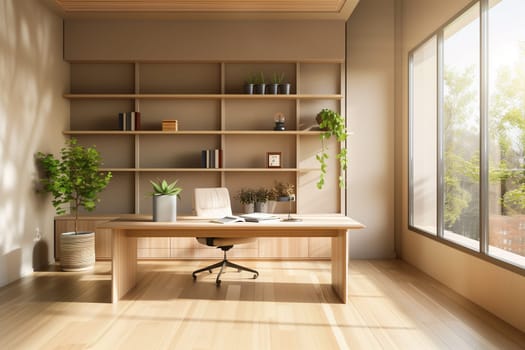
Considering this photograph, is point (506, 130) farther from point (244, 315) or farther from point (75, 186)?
point (75, 186)

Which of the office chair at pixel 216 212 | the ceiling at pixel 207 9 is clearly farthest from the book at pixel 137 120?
the office chair at pixel 216 212

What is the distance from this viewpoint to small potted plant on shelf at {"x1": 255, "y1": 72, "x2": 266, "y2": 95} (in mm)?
5551

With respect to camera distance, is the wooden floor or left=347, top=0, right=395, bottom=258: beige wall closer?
the wooden floor

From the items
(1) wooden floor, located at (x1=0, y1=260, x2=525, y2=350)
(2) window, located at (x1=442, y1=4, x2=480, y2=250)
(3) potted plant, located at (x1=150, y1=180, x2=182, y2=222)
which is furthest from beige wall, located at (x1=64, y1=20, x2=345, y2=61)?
(1) wooden floor, located at (x1=0, y1=260, x2=525, y2=350)

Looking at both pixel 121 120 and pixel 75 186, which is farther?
pixel 121 120

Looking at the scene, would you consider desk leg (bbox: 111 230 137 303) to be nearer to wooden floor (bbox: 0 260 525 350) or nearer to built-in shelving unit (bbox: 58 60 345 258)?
wooden floor (bbox: 0 260 525 350)

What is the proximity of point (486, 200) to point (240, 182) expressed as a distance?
3028 millimetres

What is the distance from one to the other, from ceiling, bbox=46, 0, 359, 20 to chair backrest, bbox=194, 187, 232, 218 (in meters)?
2.16

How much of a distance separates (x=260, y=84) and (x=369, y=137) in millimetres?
1569

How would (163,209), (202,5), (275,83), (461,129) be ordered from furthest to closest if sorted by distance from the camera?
(275,83) < (202,5) < (461,129) < (163,209)

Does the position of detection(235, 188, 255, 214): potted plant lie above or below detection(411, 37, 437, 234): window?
below

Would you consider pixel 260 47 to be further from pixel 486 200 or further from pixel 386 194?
pixel 486 200

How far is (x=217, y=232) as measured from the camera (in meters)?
3.97

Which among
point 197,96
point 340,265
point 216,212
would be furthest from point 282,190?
point 340,265
